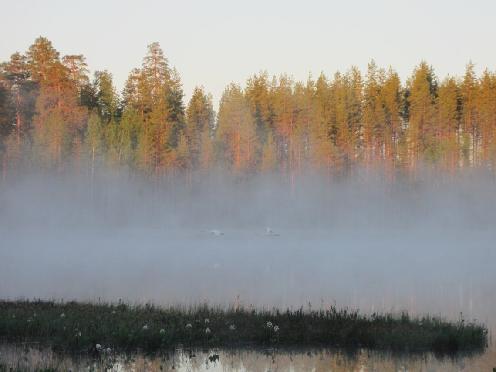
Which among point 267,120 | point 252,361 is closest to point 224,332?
point 252,361

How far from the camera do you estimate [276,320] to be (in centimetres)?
1725

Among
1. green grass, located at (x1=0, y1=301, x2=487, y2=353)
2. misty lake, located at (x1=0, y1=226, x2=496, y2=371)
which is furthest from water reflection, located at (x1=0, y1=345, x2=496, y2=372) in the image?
green grass, located at (x1=0, y1=301, x2=487, y2=353)

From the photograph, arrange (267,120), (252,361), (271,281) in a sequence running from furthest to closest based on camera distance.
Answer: (267,120) < (271,281) < (252,361)

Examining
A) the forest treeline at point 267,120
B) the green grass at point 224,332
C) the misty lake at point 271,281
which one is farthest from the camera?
the forest treeline at point 267,120

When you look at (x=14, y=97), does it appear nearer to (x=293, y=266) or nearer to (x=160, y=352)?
(x=293, y=266)

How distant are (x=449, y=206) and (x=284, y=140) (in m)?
25.6

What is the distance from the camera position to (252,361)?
1415cm

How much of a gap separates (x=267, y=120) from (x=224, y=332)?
9406 centimetres

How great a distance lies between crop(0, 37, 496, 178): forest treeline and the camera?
87.5 meters

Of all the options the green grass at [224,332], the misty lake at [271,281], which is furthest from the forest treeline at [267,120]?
the green grass at [224,332]

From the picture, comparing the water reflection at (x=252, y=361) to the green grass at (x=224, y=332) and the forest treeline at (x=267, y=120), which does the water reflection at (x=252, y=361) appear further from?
the forest treeline at (x=267, y=120)

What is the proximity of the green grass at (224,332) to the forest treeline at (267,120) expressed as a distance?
2687 inches

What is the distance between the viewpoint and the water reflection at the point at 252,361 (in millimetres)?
13273

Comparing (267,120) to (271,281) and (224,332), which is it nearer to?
(271,281)
